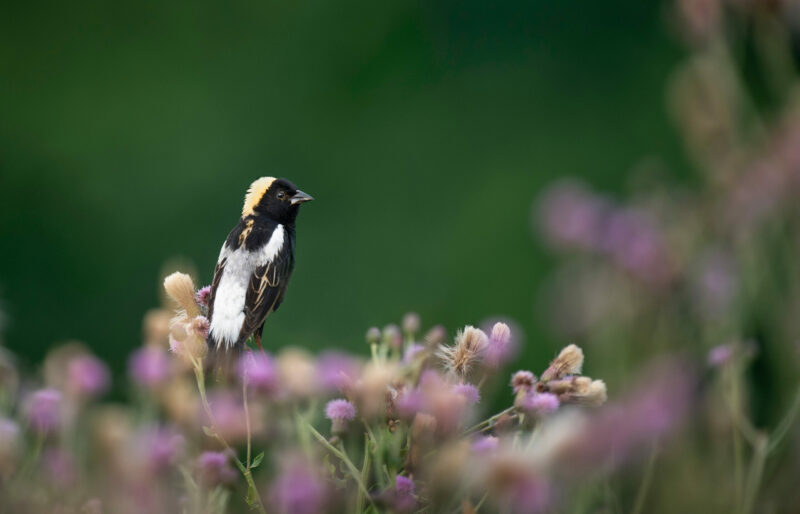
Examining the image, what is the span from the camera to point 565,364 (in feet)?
3.36

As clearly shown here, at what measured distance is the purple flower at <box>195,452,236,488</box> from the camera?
861 millimetres

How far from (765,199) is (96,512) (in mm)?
1490

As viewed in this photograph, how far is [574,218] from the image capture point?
2.27m

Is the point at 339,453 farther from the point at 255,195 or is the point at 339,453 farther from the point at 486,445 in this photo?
the point at 255,195

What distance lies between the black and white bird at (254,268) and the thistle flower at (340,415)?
257 mm

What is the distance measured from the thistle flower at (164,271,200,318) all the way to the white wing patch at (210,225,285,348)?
164 mm

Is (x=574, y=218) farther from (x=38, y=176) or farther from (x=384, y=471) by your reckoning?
(x=38, y=176)

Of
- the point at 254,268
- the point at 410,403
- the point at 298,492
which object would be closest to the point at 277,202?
the point at 254,268

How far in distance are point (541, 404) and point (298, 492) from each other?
324 mm

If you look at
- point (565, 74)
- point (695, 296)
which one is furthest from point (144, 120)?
point (695, 296)

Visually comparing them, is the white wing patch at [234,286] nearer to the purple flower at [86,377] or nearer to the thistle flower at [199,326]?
the thistle flower at [199,326]

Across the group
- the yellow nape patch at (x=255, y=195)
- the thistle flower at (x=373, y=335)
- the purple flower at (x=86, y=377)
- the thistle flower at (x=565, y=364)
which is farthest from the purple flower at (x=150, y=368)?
the yellow nape patch at (x=255, y=195)

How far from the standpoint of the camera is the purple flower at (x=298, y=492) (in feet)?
2.25

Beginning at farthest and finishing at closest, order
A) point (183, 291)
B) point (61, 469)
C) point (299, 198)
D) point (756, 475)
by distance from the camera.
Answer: point (299, 198) < point (756, 475) < point (183, 291) < point (61, 469)
